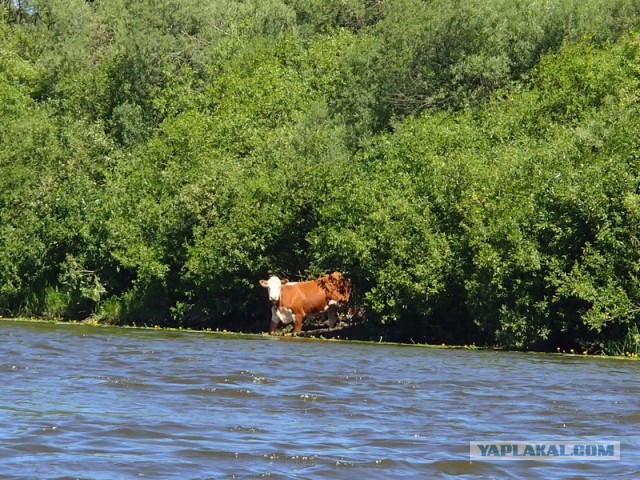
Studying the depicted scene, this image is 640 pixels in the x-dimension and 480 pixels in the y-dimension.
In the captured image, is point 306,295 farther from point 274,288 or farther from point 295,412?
point 295,412

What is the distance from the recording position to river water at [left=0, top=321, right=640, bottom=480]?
9.70 meters

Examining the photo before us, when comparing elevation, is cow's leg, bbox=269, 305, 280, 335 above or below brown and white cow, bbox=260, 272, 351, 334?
below

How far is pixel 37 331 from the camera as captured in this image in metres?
25.4

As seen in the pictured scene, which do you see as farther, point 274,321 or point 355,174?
point 355,174

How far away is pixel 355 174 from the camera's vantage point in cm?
2830

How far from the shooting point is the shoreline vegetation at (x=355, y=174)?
22.9 meters

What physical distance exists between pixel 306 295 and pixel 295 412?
1381 cm

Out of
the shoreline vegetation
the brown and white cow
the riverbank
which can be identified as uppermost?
the shoreline vegetation

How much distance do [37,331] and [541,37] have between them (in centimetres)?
1609

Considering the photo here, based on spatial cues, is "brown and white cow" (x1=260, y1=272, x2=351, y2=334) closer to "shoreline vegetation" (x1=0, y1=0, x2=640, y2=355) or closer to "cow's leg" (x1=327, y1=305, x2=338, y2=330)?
"cow's leg" (x1=327, y1=305, x2=338, y2=330)

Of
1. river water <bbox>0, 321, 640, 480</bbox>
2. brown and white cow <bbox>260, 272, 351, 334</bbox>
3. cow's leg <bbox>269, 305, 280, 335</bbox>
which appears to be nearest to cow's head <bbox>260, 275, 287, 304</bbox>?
brown and white cow <bbox>260, 272, 351, 334</bbox>

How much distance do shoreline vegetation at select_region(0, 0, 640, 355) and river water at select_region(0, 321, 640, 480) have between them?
10.3 feet

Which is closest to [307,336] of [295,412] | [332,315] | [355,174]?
[332,315]

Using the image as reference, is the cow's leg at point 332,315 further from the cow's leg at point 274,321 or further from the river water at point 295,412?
the river water at point 295,412
